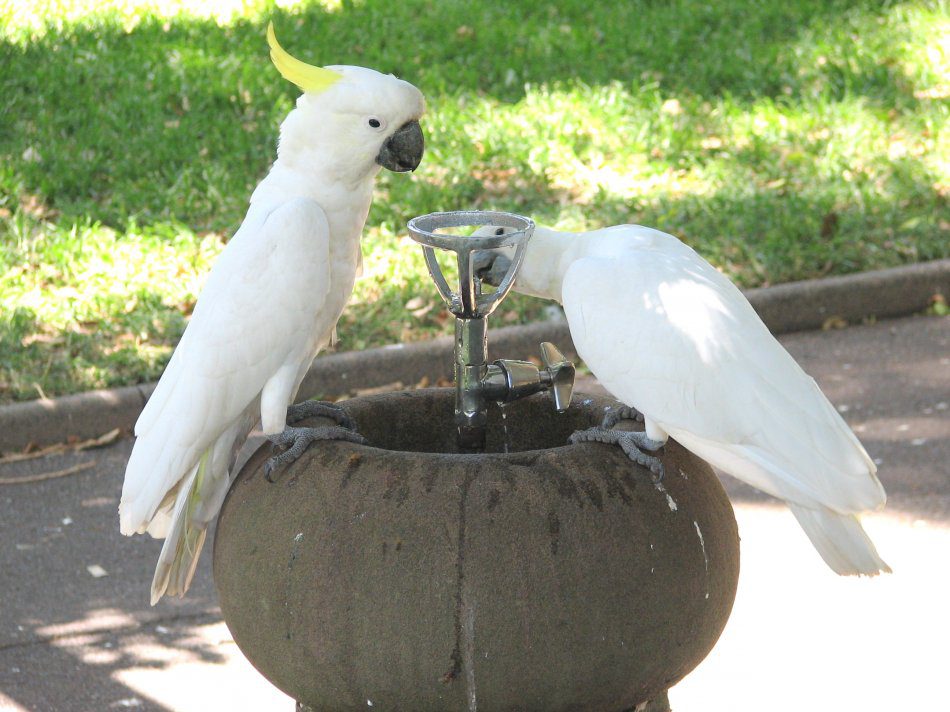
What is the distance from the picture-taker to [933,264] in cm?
595

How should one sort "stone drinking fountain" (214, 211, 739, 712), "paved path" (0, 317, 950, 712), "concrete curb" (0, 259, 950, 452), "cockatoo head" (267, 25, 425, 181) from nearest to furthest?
"stone drinking fountain" (214, 211, 739, 712) < "cockatoo head" (267, 25, 425, 181) < "paved path" (0, 317, 950, 712) < "concrete curb" (0, 259, 950, 452)

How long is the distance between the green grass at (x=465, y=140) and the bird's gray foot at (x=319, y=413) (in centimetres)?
236

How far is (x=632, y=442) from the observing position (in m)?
2.55

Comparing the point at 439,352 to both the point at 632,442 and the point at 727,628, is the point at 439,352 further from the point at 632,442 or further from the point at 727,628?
the point at 632,442

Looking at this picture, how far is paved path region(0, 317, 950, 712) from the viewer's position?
3.49m

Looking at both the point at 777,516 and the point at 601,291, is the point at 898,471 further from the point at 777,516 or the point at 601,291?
the point at 601,291

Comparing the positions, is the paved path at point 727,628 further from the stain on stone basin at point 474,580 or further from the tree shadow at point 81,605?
the stain on stone basin at point 474,580

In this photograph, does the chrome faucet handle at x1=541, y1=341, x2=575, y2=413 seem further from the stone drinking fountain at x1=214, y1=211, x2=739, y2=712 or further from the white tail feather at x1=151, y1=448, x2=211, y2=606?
the white tail feather at x1=151, y1=448, x2=211, y2=606

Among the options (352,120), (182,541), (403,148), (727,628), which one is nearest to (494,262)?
(403,148)

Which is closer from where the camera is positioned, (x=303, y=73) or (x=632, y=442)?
(x=632, y=442)

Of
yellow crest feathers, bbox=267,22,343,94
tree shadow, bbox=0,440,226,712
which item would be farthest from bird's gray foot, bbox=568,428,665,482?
tree shadow, bbox=0,440,226,712

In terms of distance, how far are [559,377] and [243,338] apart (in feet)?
2.40

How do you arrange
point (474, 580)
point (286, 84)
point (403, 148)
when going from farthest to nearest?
point (286, 84)
point (403, 148)
point (474, 580)

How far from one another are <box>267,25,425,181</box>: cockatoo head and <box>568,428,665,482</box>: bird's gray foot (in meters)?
0.79
